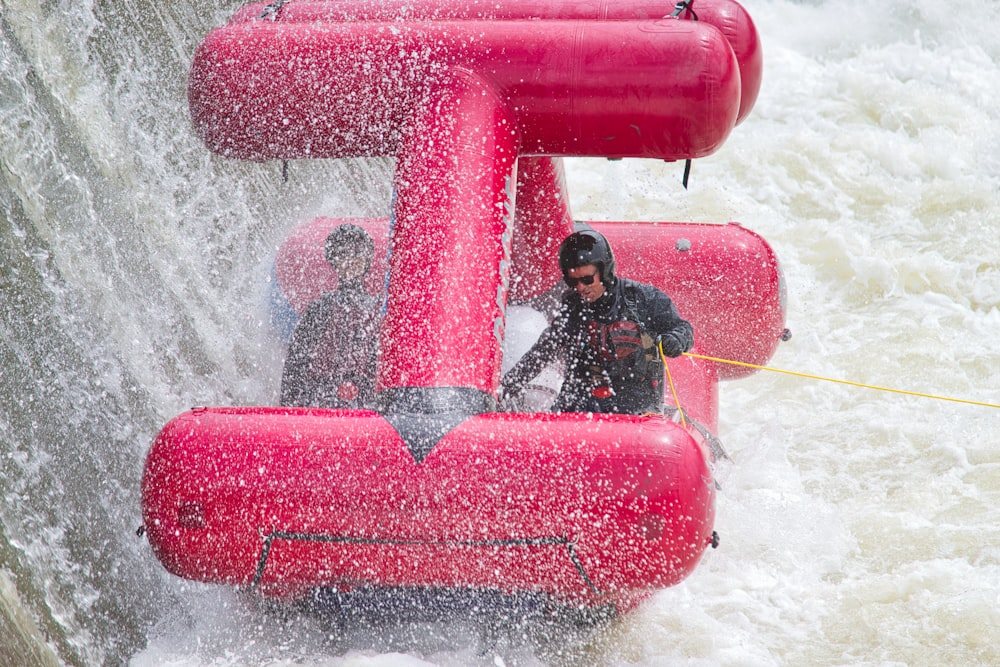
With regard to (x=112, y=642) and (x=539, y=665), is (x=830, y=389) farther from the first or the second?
(x=112, y=642)

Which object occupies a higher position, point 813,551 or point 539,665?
point 539,665

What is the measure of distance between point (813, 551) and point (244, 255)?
272cm

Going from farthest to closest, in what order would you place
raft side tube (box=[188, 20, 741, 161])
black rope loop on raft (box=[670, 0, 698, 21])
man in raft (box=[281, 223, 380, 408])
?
man in raft (box=[281, 223, 380, 408]) → black rope loop on raft (box=[670, 0, 698, 21]) → raft side tube (box=[188, 20, 741, 161])

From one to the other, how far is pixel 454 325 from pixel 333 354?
760mm

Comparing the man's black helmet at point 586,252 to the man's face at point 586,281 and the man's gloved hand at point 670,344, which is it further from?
the man's gloved hand at point 670,344

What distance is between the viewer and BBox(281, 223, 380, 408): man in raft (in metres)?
3.37

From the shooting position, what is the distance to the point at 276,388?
409 cm

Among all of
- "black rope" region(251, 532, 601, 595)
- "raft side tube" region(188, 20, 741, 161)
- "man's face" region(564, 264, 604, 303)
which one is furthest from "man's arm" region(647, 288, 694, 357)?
"black rope" region(251, 532, 601, 595)

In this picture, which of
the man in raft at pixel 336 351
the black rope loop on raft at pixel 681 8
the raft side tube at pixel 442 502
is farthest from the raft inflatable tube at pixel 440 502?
the black rope loop on raft at pixel 681 8

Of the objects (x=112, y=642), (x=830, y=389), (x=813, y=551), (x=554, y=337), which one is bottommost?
(x=830, y=389)

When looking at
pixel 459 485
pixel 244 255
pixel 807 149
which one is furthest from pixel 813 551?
pixel 807 149

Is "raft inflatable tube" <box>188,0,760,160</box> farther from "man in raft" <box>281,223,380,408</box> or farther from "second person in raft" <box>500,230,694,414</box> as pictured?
"man in raft" <box>281,223,380,408</box>

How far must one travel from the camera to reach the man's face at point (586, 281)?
2992 millimetres

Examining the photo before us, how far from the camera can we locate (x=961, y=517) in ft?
12.2
